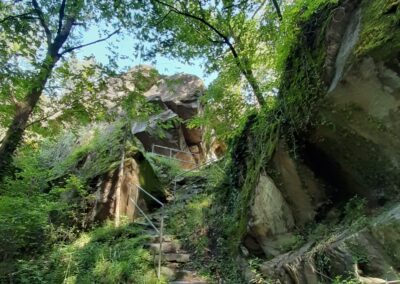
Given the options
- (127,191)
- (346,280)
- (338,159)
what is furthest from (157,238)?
(346,280)

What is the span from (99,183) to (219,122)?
152 inches

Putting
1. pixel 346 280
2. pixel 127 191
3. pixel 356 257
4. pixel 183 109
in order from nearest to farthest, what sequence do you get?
pixel 346 280 < pixel 356 257 < pixel 127 191 < pixel 183 109

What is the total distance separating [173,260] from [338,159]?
380 cm

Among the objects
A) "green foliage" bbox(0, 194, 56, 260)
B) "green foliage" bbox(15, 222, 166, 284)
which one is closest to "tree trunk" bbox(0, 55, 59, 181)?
"green foliage" bbox(15, 222, 166, 284)

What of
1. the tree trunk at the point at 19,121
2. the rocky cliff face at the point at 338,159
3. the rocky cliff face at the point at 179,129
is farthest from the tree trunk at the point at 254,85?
the rocky cliff face at the point at 179,129

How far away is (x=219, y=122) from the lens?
9180 millimetres

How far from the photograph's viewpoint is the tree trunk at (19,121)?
16.7ft

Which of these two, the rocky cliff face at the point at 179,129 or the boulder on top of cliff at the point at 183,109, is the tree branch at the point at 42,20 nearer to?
the rocky cliff face at the point at 179,129

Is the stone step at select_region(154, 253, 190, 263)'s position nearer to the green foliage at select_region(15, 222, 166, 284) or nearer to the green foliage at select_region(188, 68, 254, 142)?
the green foliage at select_region(15, 222, 166, 284)

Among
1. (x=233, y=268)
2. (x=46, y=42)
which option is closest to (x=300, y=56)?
(x=233, y=268)

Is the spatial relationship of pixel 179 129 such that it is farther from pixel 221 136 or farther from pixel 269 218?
pixel 269 218

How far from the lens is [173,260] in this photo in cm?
691

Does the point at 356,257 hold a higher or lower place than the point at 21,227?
lower

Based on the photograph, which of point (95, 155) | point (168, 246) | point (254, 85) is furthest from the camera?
point (95, 155)
